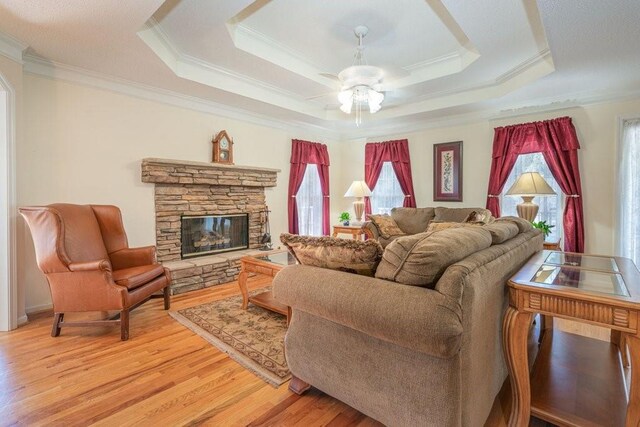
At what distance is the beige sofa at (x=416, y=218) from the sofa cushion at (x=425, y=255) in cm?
323

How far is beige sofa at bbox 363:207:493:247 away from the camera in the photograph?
467 cm

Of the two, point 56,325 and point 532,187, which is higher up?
point 532,187

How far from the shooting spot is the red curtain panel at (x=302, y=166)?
5.62 meters

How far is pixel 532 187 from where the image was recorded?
3.53m

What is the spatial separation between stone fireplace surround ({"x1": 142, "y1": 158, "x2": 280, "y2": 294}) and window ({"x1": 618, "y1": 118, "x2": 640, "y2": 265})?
15.5 ft

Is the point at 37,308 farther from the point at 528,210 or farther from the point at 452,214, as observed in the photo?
the point at 528,210

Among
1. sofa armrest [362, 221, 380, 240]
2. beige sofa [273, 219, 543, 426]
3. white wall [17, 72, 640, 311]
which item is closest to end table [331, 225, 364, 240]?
sofa armrest [362, 221, 380, 240]

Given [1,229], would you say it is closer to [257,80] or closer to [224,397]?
[224,397]

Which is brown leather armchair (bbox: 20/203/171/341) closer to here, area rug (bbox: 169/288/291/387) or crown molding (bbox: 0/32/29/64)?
area rug (bbox: 169/288/291/387)

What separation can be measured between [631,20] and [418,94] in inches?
98.0

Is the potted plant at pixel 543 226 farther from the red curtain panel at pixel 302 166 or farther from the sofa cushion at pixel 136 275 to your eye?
the sofa cushion at pixel 136 275

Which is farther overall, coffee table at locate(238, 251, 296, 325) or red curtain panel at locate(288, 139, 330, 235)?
red curtain panel at locate(288, 139, 330, 235)

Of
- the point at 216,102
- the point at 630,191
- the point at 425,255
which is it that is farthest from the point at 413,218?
the point at 425,255

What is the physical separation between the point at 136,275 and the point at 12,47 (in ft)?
7.32
